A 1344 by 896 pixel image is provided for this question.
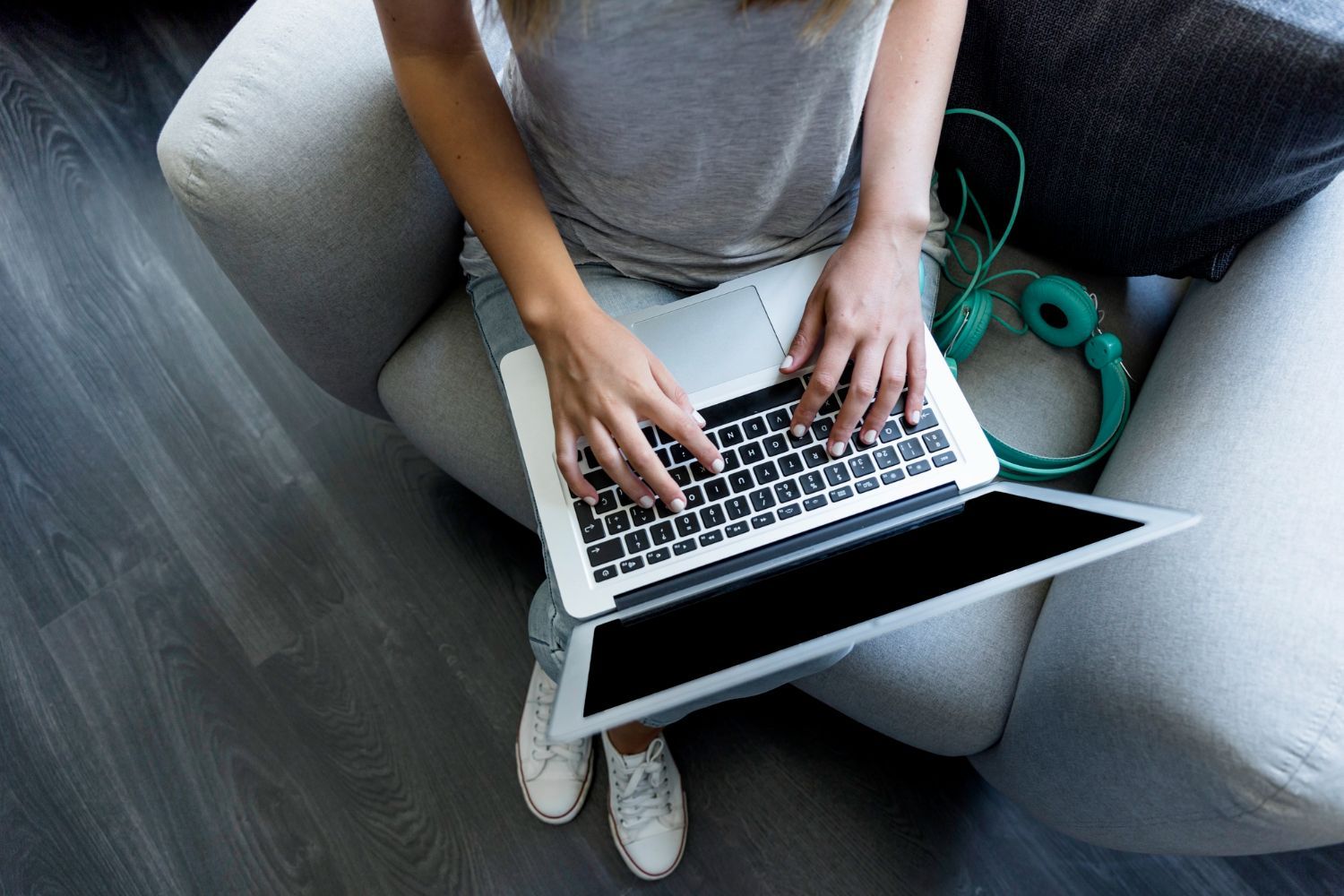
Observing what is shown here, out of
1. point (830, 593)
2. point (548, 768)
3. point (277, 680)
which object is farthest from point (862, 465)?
point (277, 680)

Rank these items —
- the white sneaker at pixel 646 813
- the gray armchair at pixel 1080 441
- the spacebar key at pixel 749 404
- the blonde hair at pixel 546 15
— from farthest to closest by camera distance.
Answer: the white sneaker at pixel 646 813
the spacebar key at pixel 749 404
the gray armchair at pixel 1080 441
the blonde hair at pixel 546 15

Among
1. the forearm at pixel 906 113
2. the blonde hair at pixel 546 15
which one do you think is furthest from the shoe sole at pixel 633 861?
the blonde hair at pixel 546 15

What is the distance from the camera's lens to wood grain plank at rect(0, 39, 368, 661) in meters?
1.28

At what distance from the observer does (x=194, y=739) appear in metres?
1.20

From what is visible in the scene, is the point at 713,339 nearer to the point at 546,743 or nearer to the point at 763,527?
the point at 763,527

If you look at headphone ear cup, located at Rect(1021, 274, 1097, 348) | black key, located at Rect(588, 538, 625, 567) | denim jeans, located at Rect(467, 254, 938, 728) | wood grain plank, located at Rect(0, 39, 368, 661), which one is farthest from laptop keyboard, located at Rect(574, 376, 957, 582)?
wood grain plank, located at Rect(0, 39, 368, 661)

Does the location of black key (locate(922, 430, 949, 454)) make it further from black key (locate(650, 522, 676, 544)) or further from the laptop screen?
black key (locate(650, 522, 676, 544))

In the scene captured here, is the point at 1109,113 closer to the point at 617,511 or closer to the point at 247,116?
the point at 617,511

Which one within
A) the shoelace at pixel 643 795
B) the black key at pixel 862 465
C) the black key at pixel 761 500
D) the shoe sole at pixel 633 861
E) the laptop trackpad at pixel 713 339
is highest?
the laptop trackpad at pixel 713 339

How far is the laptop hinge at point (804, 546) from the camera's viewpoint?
2.30 ft

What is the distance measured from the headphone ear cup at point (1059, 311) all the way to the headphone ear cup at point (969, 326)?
50 mm

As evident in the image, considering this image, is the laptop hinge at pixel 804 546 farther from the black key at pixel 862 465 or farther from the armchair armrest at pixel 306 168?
the armchair armrest at pixel 306 168

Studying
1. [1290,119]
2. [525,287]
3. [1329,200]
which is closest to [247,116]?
[525,287]

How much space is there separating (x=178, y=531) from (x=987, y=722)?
117 centimetres
